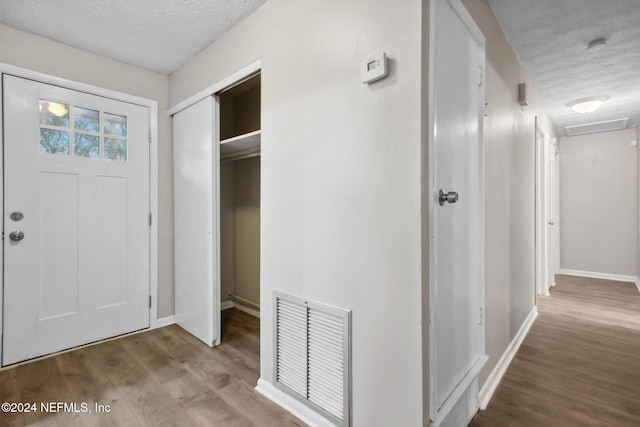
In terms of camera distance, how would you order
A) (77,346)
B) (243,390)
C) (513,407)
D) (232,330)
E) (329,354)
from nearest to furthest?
(329,354) → (513,407) → (243,390) → (77,346) → (232,330)

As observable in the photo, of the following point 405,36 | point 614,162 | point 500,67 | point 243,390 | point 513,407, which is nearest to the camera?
point 405,36

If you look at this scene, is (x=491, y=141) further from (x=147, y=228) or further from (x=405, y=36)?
(x=147, y=228)

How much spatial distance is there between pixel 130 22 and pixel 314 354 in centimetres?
243

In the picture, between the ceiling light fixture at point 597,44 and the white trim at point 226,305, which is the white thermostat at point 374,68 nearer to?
the ceiling light fixture at point 597,44

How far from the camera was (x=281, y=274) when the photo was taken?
1726 millimetres

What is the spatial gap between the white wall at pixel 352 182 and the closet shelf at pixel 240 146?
43 centimetres

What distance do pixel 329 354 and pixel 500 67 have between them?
2152mm

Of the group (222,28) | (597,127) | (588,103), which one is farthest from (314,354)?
(597,127)

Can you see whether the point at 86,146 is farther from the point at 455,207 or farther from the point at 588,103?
the point at 588,103

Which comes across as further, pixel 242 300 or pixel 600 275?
pixel 600 275

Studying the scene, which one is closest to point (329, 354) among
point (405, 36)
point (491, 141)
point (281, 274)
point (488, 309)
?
point (281, 274)

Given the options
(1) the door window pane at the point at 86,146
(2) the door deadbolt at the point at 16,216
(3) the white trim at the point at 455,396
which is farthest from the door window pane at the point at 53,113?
(3) the white trim at the point at 455,396

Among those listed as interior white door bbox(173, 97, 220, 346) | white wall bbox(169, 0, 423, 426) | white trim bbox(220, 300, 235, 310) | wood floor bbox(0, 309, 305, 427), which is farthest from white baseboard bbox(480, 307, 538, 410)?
white trim bbox(220, 300, 235, 310)

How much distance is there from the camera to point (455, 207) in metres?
1.46
